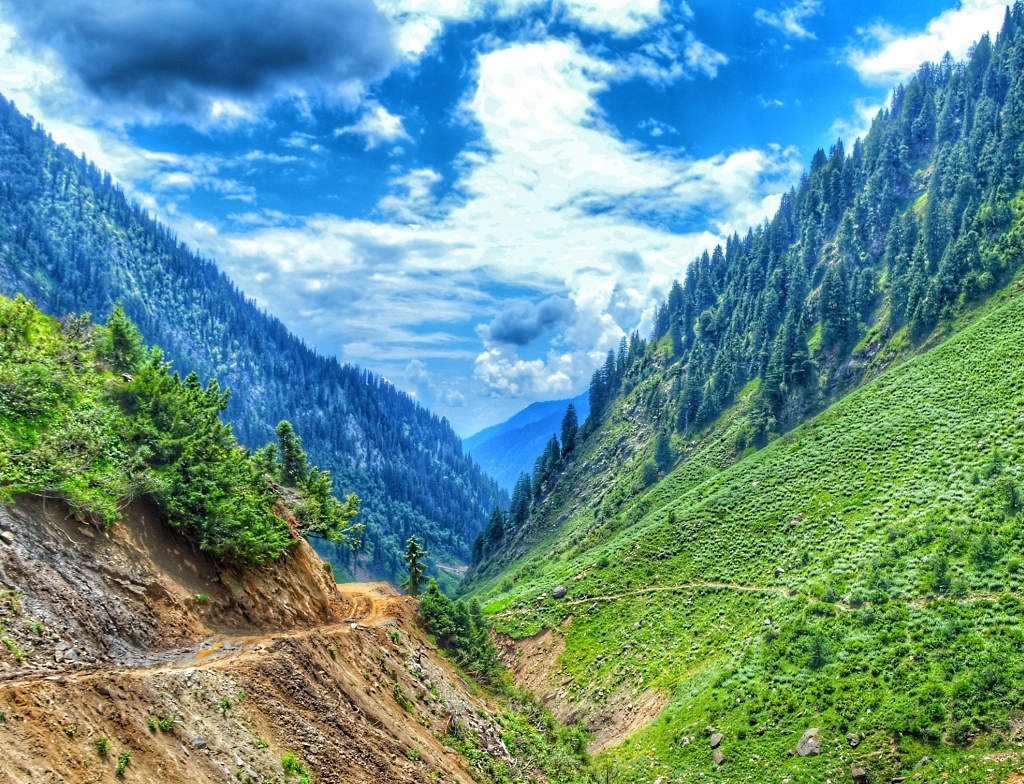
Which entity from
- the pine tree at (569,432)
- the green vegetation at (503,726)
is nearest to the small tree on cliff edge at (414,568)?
the green vegetation at (503,726)

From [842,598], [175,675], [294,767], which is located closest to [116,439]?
[175,675]

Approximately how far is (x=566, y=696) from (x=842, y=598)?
2368cm

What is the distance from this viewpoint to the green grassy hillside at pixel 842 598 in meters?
30.9

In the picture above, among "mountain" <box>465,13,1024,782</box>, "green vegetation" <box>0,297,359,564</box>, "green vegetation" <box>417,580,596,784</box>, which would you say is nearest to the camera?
"green vegetation" <box>0,297,359,564</box>

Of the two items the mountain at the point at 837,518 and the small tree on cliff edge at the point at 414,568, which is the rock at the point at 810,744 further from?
Result: the small tree on cliff edge at the point at 414,568

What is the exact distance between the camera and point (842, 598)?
4244cm

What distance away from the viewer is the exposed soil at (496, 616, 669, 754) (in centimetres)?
4444

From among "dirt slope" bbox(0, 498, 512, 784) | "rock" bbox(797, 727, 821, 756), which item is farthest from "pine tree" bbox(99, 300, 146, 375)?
"rock" bbox(797, 727, 821, 756)

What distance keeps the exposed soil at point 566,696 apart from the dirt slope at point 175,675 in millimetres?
18283

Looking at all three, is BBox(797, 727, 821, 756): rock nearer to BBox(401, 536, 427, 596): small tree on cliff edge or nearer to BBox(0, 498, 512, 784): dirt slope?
BBox(0, 498, 512, 784): dirt slope

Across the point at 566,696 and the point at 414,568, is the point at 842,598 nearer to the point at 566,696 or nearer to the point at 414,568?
the point at 566,696

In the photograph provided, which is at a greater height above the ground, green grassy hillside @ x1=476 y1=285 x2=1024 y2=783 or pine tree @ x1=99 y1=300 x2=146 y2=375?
pine tree @ x1=99 y1=300 x2=146 y2=375

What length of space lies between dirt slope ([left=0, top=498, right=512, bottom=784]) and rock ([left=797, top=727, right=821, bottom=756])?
17.2m

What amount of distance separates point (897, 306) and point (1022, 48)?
6939 centimetres
